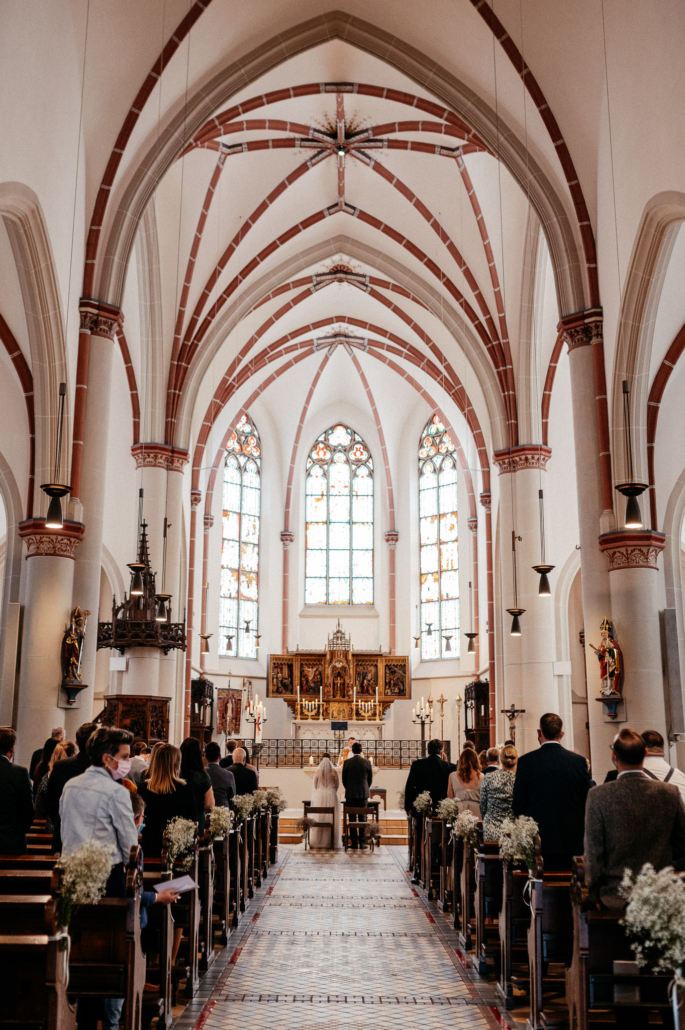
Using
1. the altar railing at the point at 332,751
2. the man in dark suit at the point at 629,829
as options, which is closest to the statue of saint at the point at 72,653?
the man in dark suit at the point at 629,829

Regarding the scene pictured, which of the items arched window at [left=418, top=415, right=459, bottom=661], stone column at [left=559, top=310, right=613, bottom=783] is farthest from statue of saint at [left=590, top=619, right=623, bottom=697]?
arched window at [left=418, top=415, right=459, bottom=661]

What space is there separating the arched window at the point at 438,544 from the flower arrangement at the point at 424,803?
16.2 meters

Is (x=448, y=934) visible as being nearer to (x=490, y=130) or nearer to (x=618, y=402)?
(x=618, y=402)

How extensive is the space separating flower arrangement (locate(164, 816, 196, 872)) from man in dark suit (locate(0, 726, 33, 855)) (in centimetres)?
93

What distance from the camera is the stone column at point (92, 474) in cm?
1346

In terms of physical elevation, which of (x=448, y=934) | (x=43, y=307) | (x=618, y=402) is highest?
(x=43, y=307)

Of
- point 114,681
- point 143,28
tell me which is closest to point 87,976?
point 143,28

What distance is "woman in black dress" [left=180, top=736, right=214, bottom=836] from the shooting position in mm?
7547

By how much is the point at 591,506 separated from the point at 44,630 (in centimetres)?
772

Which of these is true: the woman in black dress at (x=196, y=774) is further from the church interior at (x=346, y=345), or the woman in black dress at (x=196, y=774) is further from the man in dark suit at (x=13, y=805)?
the man in dark suit at (x=13, y=805)

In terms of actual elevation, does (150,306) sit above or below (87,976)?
above

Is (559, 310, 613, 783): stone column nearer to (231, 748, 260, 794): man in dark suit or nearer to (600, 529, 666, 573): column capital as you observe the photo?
(600, 529, 666, 573): column capital

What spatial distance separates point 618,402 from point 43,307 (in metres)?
8.04

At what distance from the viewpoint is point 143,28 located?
13.9 m
